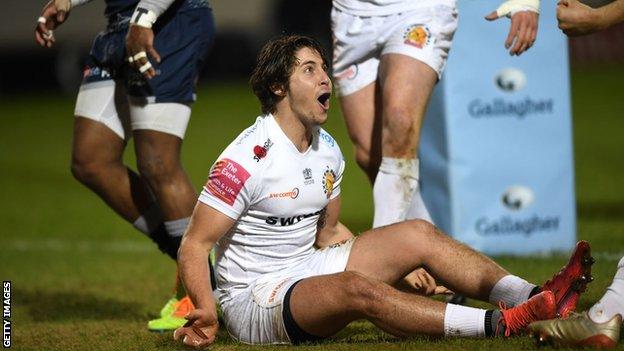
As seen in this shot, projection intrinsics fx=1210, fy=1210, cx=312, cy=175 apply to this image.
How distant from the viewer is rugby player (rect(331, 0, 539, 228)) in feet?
21.3

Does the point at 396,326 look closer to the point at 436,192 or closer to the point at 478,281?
the point at 478,281

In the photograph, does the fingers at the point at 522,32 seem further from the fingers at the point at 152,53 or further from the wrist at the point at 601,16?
the fingers at the point at 152,53

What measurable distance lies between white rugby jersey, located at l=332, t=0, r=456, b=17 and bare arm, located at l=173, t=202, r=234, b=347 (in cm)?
198

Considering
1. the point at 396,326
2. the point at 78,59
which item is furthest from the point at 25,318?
the point at 78,59

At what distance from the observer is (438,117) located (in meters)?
8.77

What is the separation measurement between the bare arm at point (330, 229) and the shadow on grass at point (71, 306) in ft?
5.50

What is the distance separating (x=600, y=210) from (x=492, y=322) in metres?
6.12

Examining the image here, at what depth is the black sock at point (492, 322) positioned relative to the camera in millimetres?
5102

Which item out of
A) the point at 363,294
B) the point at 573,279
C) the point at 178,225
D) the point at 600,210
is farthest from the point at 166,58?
the point at 600,210

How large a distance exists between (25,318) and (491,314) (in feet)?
10.5

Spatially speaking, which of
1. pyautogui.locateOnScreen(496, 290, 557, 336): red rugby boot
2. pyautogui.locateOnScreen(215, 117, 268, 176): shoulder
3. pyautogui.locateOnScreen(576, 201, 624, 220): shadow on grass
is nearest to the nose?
pyautogui.locateOnScreen(215, 117, 268, 176): shoulder

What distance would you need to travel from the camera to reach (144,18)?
21.5 ft

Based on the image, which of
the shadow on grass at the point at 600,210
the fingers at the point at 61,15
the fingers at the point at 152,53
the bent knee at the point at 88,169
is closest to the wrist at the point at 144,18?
the fingers at the point at 152,53

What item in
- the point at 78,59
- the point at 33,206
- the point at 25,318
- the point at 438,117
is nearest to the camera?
the point at 25,318
